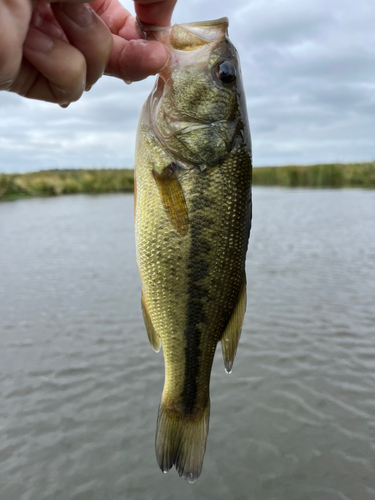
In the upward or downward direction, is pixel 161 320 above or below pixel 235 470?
above

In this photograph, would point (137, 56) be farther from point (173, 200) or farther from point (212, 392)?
point (212, 392)

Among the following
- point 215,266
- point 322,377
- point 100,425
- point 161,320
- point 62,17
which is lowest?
point 100,425

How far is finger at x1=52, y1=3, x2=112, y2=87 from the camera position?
1.46 metres

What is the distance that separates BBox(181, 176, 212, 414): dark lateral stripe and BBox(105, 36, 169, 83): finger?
575 mm

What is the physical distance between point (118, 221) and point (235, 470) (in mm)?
16534

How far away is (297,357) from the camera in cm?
585

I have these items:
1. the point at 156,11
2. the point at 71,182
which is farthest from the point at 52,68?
the point at 71,182

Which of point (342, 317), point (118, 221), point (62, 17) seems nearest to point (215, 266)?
point (62, 17)

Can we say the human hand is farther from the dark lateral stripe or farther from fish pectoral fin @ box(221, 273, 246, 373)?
fish pectoral fin @ box(221, 273, 246, 373)

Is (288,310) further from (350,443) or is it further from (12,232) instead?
(12,232)

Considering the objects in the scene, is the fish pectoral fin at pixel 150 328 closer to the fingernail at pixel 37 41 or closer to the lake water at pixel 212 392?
the fingernail at pixel 37 41

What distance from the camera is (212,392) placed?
202 inches

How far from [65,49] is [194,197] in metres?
0.90

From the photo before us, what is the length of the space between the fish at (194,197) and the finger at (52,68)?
0.58m
